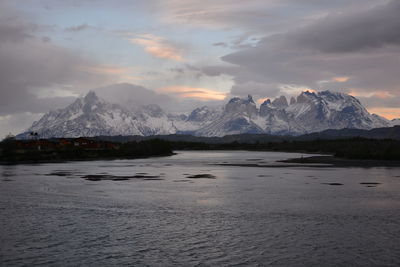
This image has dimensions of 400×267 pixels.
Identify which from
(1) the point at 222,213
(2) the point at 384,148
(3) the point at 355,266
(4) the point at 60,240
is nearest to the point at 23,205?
(4) the point at 60,240

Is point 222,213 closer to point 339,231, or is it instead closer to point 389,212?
point 339,231

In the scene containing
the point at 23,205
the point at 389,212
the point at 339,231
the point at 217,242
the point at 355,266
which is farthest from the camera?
the point at 23,205

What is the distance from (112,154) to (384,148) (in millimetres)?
107129

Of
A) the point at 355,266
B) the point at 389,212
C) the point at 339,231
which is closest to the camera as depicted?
the point at 355,266

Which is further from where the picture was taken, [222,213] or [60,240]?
[222,213]

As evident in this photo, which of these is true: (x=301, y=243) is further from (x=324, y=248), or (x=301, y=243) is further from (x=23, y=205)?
(x=23, y=205)

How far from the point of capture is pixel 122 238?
111 feet

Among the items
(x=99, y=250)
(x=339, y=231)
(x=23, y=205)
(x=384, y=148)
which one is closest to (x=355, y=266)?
(x=339, y=231)

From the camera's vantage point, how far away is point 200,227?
3781cm

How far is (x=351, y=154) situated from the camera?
508 ft

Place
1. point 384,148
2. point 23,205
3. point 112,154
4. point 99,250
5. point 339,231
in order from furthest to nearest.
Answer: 1. point 112,154
2. point 384,148
3. point 23,205
4. point 339,231
5. point 99,250

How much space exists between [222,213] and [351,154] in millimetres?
121478

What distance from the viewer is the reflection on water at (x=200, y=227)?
28781mm

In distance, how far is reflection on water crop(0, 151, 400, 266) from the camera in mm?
28781
